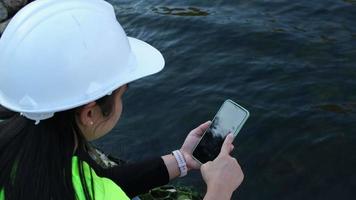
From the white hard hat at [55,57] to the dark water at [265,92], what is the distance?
3289 mm

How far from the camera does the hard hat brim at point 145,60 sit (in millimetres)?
2701

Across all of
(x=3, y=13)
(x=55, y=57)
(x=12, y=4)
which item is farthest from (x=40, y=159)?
(x=12, y=4)

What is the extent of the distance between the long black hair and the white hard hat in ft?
0.23

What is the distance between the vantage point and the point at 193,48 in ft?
26.8

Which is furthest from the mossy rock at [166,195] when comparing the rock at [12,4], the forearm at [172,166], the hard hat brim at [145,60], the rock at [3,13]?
the rock at [12,4]

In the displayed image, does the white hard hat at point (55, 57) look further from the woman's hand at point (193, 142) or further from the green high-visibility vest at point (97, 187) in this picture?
the woman's hand at point (193, 142)

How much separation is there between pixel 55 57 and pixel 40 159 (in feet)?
1.56

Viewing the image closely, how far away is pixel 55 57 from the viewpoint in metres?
2.31

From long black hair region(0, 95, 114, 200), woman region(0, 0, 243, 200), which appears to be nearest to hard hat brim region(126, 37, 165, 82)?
woman region(0, 0, 243, 200)

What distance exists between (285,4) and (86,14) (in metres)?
6.82

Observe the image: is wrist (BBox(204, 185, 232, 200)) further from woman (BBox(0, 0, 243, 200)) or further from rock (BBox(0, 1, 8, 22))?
rock (BBox(0, 1, 8, 22))

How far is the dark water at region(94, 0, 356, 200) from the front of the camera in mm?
5484

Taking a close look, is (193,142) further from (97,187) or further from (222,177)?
(97,187)

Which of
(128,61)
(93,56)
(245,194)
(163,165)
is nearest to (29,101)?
(93,56)
